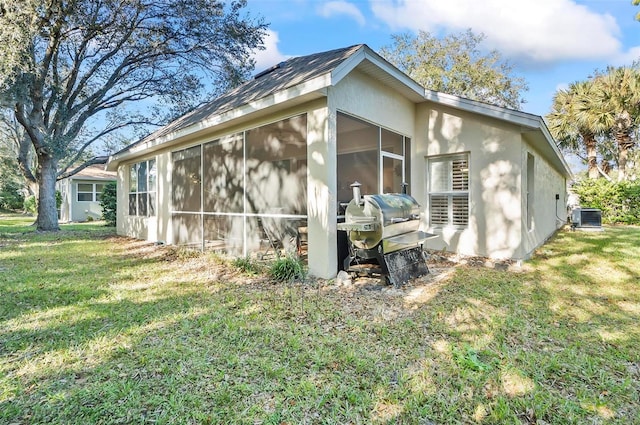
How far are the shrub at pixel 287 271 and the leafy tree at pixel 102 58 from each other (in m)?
9.33

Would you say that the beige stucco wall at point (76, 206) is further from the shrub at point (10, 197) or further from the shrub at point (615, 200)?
the shrub at point (615, 200)

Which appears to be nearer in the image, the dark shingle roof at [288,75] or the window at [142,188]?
the dark shingle roof at [288,75]

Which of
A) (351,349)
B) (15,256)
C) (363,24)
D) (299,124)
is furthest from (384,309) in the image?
(363,24)

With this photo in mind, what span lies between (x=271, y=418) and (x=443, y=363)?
5.19 feet

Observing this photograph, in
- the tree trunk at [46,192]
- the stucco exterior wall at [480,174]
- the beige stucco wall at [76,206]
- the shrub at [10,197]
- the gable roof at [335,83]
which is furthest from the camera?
the shrub at [10,197]

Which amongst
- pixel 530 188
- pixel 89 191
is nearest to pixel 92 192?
pixel 89 191

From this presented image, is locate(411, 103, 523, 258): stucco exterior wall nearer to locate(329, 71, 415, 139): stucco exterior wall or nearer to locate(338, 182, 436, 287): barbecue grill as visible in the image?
locate(329, 71, 415, 139): stucco exterior wall

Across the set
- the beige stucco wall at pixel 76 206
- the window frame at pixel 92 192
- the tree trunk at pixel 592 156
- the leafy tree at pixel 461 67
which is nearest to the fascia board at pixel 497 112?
the leafy tree at pixel 461 67

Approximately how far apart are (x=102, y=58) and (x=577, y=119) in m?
23.3

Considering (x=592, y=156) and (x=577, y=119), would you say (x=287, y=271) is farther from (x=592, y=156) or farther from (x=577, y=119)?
(x=592, y=156)

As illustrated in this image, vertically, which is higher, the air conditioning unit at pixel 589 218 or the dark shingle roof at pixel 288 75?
the dark shingle roof at pixel 288 75

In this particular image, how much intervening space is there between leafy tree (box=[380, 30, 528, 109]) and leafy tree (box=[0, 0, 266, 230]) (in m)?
12.8

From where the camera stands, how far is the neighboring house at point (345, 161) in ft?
17.9

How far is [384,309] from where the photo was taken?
13.8 ft
